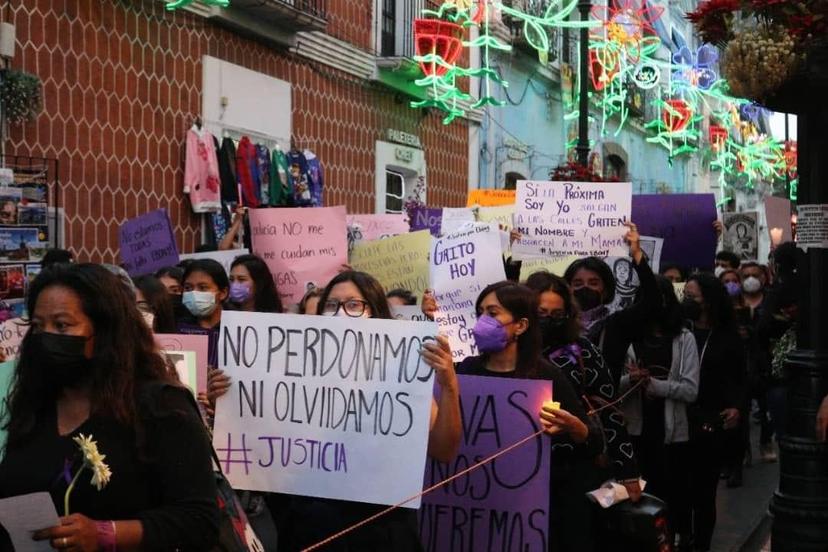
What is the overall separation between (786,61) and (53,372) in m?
5.04

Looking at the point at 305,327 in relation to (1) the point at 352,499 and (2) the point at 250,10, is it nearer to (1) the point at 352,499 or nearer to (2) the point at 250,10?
(1) the point at 352,499

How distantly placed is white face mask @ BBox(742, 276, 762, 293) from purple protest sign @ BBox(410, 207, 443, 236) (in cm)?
345

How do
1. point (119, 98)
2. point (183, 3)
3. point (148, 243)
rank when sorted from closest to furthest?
point (148, 243), point (119, 98), point (183, 3)

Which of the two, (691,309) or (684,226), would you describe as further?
(684,226)

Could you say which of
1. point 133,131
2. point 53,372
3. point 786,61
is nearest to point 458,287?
point 786,61

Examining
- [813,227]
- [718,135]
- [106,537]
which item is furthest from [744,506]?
[718,135]

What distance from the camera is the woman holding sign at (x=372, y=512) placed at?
14.8ft

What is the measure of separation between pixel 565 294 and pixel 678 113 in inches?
999

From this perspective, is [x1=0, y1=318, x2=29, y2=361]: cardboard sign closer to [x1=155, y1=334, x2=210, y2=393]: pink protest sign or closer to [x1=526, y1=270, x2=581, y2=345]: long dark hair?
[x1=155, y1=334, x2=210, y2=393]: pink protest sign

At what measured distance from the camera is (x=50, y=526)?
3027 mm

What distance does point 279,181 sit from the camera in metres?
14.8

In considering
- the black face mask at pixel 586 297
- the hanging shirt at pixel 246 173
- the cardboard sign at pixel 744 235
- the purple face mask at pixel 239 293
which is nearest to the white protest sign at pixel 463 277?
the black face mask at pixel 586 297

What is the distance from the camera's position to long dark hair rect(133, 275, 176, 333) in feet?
20.8

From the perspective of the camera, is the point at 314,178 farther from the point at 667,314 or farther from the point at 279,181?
the point at 667,314
